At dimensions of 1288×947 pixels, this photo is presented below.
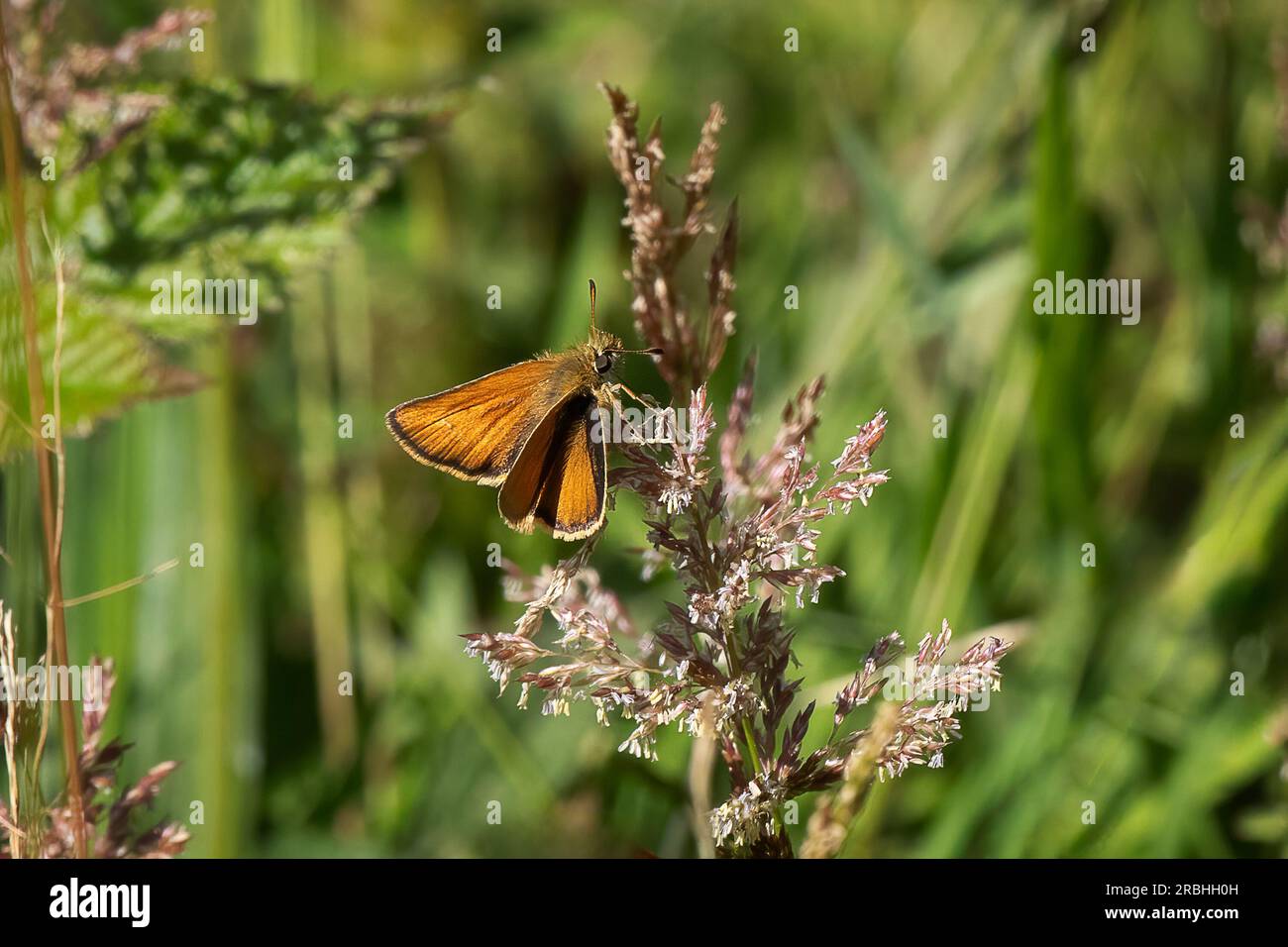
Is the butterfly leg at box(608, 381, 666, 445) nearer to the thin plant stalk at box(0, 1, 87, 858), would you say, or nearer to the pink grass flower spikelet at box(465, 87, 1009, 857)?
the pink grass flower spikelet at box(465, 87, 1009, 857)

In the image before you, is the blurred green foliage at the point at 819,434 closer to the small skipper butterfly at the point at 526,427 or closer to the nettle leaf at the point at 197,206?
the nettle leaf at the point at 197,206

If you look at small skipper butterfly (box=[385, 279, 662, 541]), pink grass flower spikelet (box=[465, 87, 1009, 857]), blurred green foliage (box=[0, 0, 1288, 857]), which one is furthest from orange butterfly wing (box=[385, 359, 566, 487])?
blurred green foliage (box=[0, 0, 1288, 857])

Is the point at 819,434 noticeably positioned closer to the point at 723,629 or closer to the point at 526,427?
the point at 526,427

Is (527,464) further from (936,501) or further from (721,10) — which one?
(721,10)

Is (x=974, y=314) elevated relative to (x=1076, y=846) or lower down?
elevated

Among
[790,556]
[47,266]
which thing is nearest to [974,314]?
[790,556]

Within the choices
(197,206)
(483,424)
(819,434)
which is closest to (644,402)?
(483,424)

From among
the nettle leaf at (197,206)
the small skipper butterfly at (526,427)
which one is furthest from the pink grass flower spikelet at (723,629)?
the nettle leaf at (197,206)
